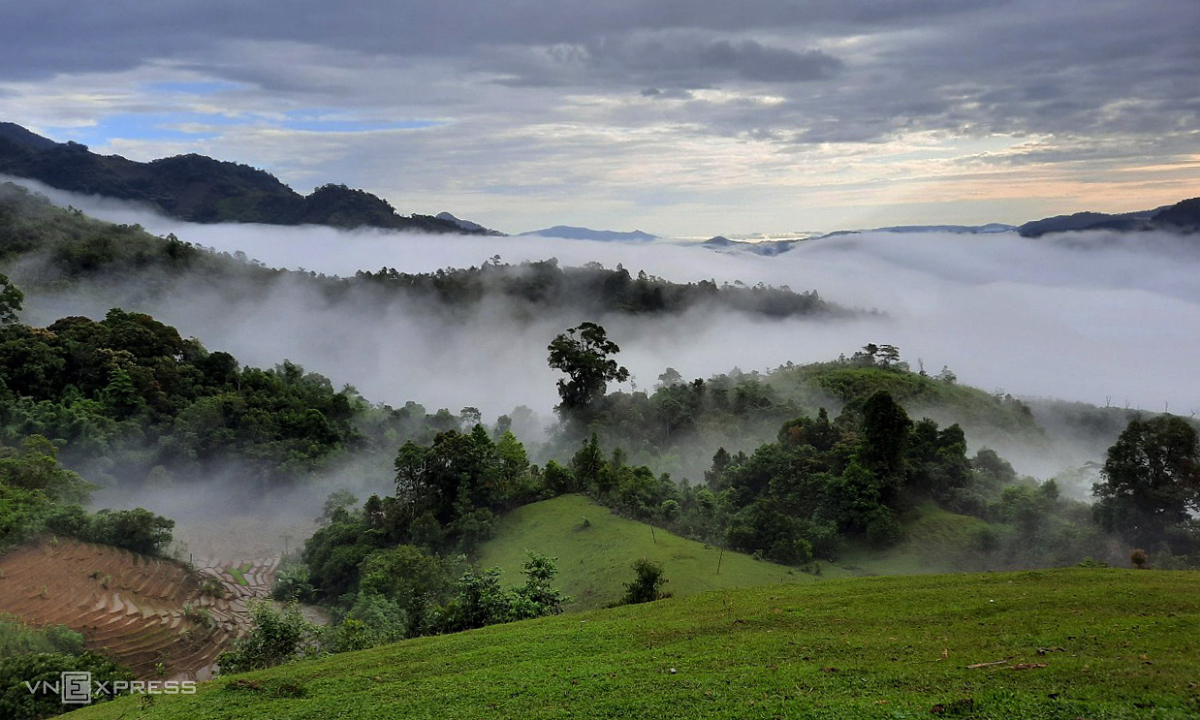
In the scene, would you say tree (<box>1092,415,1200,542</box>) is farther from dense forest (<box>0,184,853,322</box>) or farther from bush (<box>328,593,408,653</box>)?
dense forest (<box>0,184,853,322</box>)

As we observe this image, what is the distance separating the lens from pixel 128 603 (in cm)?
2923

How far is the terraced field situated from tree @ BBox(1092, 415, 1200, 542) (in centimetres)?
3484

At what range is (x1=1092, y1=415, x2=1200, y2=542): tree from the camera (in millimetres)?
28234

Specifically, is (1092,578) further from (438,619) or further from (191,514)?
(191,514)

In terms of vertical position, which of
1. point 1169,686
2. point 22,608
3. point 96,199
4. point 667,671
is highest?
Answer: point 96,199

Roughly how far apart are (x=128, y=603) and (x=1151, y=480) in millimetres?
40089

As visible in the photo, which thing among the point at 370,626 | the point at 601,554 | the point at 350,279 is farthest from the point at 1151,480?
the point at 350,279

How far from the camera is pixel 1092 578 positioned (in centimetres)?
1847

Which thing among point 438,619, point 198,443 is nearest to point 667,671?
point 438,619

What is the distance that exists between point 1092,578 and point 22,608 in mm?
32578

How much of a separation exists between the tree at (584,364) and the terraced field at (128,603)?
89.5 feet

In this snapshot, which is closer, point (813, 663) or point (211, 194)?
point (813, 663)

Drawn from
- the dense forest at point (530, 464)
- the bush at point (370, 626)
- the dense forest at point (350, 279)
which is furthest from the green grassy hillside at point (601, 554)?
the dense forest at point (350, 279)

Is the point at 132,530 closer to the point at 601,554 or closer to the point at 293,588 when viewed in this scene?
the point at 293,588
